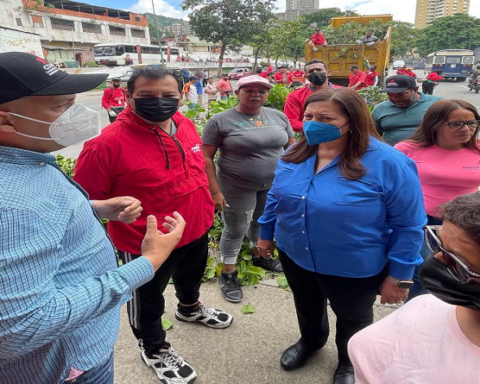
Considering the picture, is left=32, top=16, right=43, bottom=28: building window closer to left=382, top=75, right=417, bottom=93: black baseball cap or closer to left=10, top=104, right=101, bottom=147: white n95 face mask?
left=382, top=75, right=417, bottom=93: black baseball cap

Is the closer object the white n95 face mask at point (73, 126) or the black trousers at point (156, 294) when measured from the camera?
the white n95 face mask at point (73, 126)

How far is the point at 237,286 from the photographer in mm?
3104

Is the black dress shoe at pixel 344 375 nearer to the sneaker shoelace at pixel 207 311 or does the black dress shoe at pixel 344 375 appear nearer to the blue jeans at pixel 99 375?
the sneaker shoelace at pixel 207 311

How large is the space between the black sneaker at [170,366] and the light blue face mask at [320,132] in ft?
5.42

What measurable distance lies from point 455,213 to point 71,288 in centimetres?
115

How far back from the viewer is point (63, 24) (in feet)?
150

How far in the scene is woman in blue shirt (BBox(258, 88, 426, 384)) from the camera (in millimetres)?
1651

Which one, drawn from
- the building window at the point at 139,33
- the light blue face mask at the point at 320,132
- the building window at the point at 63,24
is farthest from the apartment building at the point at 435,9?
the light blue face mask at the point at 320,132

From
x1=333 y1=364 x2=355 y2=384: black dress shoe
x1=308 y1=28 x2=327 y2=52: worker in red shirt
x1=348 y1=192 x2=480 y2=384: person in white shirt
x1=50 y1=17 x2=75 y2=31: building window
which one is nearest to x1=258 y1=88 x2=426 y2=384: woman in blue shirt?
x1=333 y1=364 x2=355 y2=384: black dress shoe

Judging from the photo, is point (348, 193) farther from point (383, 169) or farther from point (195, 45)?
point (195, 45)

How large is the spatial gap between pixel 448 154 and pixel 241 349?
2.06 metres

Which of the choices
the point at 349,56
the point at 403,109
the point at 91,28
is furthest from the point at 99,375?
the point at 91,28

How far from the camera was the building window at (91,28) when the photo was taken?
162 ft

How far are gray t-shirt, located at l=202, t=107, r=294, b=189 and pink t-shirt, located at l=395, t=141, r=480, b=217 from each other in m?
1.14
